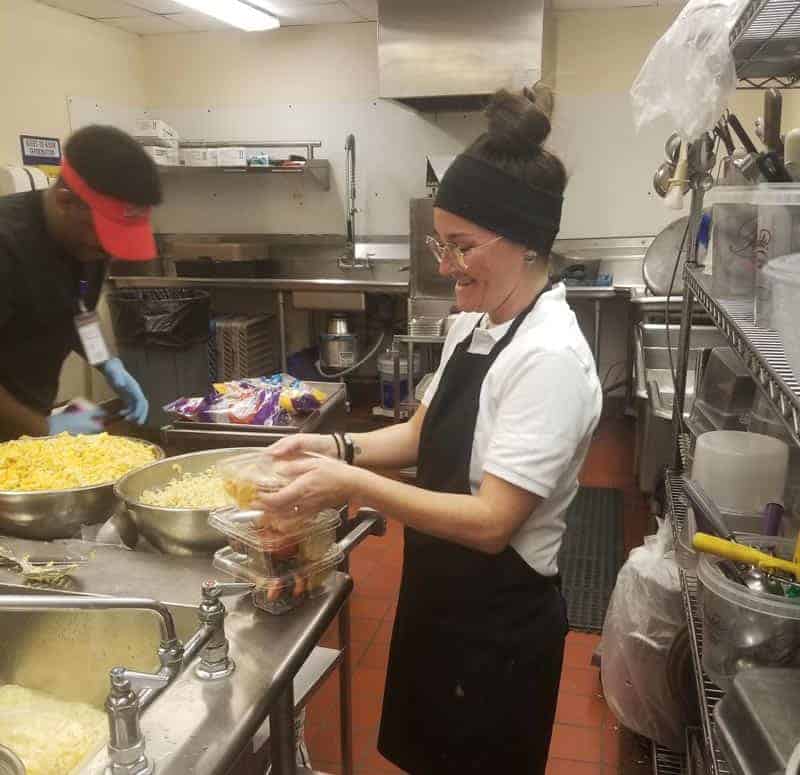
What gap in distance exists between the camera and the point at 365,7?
203 inches

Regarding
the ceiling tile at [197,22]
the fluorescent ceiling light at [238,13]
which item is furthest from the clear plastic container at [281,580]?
the ceiling tile at [197,22]

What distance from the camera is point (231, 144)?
5969 millimetres

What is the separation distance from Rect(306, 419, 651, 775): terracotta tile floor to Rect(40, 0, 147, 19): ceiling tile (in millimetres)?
4352

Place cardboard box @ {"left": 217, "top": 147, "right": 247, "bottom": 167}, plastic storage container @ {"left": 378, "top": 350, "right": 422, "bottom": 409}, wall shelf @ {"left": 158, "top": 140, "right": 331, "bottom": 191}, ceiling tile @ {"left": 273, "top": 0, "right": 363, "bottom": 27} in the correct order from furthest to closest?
wall shelf @ {"left": 158, "top": 140, "right": 331, "bottom": 191} < cardboard box @ {"left": 217, "top": 147, "right": 247, "bottom": 167} < plastic storage container @ {"left": 378, "top": 350, "right": 422, "bottom": 409} < ceiling tile @ {"left": 273, "top": 0, "right": 363, "bottom": 27}

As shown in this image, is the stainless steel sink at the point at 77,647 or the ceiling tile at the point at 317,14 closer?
the stainless steel sink at the point at 77,647

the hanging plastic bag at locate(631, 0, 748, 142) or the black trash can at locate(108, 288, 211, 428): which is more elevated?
the hanging plastic bag at locate(631, 0, 748, 142)

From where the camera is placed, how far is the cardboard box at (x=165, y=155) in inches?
218

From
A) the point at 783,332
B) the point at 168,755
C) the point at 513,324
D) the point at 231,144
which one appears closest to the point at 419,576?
the point at 513,324

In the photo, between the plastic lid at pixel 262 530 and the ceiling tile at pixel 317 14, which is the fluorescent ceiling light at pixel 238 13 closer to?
the ceiling tile at pixel 317 14

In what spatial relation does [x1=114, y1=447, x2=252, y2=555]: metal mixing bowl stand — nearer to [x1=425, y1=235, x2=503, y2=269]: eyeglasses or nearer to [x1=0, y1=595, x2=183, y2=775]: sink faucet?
[x1=0, y1=595, x2=183, y2=775]: sink faucet

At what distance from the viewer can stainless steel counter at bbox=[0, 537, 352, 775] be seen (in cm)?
87

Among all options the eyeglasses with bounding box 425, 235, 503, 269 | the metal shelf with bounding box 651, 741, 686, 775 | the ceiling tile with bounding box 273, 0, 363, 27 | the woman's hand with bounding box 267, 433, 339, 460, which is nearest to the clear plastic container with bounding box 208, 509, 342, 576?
the woman's hand with bounding box 267, 433, 339, 460

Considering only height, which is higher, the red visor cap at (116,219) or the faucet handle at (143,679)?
the red visor cap at (116,219)

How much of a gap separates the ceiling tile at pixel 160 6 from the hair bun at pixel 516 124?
4.59m
